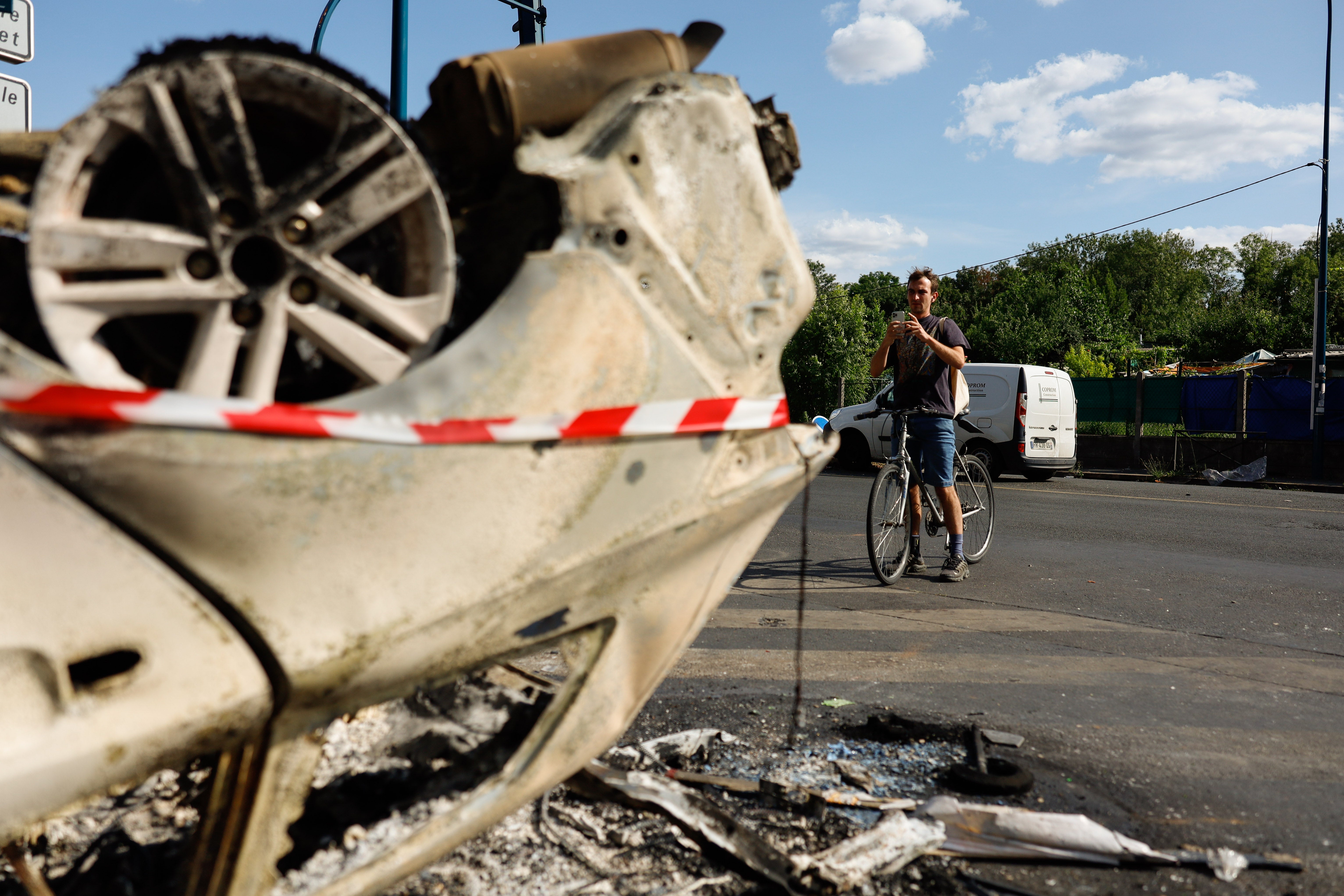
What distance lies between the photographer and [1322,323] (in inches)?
695

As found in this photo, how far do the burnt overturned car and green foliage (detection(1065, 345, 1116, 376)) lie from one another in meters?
36.8

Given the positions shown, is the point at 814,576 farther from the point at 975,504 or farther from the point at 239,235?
the point at 239,235

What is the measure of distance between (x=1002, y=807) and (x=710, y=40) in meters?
2.22

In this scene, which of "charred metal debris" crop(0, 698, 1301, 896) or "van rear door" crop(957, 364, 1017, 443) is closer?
"charred metal debris" crop(0, 698, 1301, 896)

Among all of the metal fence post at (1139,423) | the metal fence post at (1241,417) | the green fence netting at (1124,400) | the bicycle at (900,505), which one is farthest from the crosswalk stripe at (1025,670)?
the green fence netting at (1124,400)

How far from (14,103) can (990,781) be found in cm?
683

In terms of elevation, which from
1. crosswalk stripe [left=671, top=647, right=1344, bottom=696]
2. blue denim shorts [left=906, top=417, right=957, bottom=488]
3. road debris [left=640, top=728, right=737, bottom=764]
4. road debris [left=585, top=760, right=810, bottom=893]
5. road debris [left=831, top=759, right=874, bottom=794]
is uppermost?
blue denim shorts [left=906, top=417, right=957, bottom=488]

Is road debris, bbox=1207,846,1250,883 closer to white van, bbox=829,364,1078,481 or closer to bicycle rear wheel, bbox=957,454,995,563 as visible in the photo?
bicycle rear wheel, bbox=957,454,995,563

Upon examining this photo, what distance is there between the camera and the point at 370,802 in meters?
1.90

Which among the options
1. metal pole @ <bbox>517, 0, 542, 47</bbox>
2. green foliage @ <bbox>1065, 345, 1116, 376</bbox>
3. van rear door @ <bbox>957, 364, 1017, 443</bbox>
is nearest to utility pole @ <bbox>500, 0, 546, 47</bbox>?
metal pole @ <bbox>517, 0, 542, 47</bbox>

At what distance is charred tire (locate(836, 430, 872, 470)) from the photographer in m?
17.6

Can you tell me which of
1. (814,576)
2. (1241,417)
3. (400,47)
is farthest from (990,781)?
(1241,417)

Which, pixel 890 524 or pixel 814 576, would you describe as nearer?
pixel 890 524

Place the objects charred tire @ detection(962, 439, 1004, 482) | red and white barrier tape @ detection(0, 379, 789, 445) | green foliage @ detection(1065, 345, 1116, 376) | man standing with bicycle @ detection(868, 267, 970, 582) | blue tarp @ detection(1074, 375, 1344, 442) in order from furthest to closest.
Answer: green foliage @ detection(1065, 345, 1116, 376) < blue tarp @ detection(1074, 375, 1344, 442) < charred tire @ detection(962, 439, 1004, 482) < man standing with bicycle @ detection(868, 267, 970, 582) < red and white barrier tape @ detection(0, 379, 789, 445)
